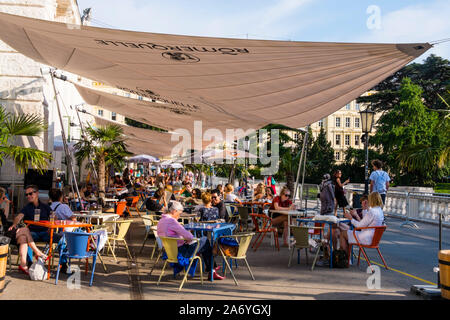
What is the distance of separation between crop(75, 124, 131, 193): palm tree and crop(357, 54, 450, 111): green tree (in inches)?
1220

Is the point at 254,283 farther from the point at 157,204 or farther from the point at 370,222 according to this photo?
the point at 157,204

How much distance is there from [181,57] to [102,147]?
1059 cm

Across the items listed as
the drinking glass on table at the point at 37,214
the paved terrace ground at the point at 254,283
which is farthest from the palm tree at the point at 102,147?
the drinking glass on table at the point at 37,214

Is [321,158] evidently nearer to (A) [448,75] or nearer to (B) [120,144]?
(A) [448,75]

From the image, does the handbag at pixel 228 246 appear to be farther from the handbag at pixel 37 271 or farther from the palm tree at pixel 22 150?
the palm tree at pixel 22 150

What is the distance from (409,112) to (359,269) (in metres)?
37.6

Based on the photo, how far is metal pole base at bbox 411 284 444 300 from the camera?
498 centimetres

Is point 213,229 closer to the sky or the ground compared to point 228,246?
closer to the sky

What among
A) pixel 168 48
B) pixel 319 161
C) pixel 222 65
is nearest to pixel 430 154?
pixel 222 65

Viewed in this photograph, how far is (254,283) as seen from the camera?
5875 millimetres

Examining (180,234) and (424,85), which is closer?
(180,234)

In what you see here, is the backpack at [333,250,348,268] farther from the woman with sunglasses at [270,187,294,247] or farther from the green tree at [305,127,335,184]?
the green tree at [305,127,335,184]

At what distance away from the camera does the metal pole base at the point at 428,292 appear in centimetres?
498
